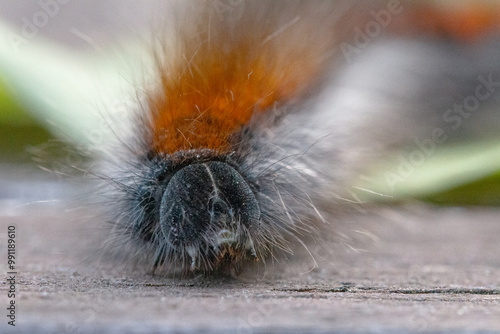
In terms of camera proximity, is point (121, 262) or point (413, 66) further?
point (413, 66)

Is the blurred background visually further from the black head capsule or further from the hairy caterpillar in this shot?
the black head capsule

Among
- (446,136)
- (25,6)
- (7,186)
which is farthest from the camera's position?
(25,6)

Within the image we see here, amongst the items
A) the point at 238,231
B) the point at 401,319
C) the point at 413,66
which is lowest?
the point at 401,319

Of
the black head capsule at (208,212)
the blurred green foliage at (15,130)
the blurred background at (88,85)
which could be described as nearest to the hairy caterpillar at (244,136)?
the black head capsule at (208,212)

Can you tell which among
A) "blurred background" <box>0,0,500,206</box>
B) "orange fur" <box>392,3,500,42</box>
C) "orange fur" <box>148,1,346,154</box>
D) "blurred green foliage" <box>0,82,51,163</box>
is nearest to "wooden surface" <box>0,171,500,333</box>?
"blurred background" <box>0,0,500,206</box>

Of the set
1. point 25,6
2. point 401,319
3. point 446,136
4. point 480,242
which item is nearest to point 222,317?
point 401,319

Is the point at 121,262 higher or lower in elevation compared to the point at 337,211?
lower

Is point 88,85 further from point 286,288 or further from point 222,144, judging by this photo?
point 286,288

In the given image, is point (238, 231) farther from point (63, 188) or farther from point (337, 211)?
point (63, 188)

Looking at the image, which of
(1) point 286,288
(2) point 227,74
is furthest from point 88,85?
(1) point 286,288
